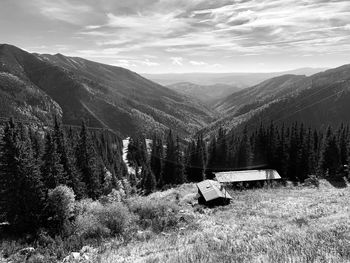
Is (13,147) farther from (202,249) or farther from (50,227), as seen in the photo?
(202,249)

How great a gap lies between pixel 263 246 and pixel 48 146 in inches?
1590

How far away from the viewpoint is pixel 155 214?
29906mm

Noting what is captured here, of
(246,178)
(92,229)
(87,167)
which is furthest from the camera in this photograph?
(87,167)

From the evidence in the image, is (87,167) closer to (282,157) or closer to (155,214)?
(155,214)

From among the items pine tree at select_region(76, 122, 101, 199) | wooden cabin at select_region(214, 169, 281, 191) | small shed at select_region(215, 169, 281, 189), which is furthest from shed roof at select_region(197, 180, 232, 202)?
pine tree at select_region(76, 122, 101, 199)

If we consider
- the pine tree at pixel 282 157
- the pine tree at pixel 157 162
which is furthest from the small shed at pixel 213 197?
the pine tree at pixel 157 162

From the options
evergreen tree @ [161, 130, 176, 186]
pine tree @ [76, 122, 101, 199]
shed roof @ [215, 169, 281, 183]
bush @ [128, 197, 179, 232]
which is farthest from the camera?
evergreen tree @ [161, 130, 176, 186]

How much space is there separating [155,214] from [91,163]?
35238 millimetres

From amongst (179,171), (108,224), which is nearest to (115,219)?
(108,224)

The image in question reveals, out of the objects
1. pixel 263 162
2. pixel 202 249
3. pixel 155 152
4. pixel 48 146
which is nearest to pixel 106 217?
pixel 202 249

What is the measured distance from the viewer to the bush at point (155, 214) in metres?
26.9

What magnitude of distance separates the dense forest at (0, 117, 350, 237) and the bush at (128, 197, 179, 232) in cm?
1102

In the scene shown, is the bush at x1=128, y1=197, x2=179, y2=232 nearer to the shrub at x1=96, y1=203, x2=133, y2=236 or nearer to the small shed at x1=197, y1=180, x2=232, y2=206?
the shrub at x1=96, y1=203, x2=133, y2=236

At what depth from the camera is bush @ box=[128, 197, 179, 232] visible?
Result: 88.3ft
